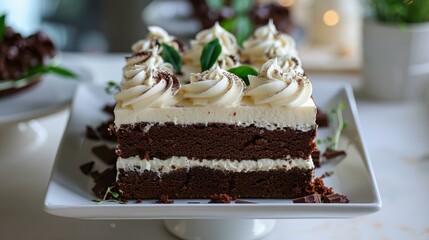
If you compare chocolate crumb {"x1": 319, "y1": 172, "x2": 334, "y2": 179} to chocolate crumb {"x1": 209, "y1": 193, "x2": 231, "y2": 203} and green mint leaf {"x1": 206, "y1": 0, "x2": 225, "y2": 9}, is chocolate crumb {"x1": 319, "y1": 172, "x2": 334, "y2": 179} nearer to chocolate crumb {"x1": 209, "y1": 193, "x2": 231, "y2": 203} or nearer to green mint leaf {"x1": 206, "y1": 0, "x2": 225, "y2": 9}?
chocolate crumb {"x1": 209, "y1": 193, "x2": 231, "y2": 203}

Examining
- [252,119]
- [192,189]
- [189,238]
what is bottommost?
[189,238]

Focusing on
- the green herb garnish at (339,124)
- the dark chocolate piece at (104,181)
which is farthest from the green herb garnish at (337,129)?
the dark chocolate piece at (104,181)

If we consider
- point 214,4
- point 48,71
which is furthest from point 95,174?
point 214,4

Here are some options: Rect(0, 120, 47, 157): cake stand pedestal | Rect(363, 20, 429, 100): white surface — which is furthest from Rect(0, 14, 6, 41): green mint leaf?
Rect(363, 20, 429, 100): white surface

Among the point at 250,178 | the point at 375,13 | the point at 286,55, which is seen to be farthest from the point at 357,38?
the point at 250,178

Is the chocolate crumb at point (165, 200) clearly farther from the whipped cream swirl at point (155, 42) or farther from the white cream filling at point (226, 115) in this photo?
the whipped cream swirl at point (155, 42)

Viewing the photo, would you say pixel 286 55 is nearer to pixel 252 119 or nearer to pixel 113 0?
pixel 252 119

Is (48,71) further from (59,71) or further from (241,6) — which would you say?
(241,6)
